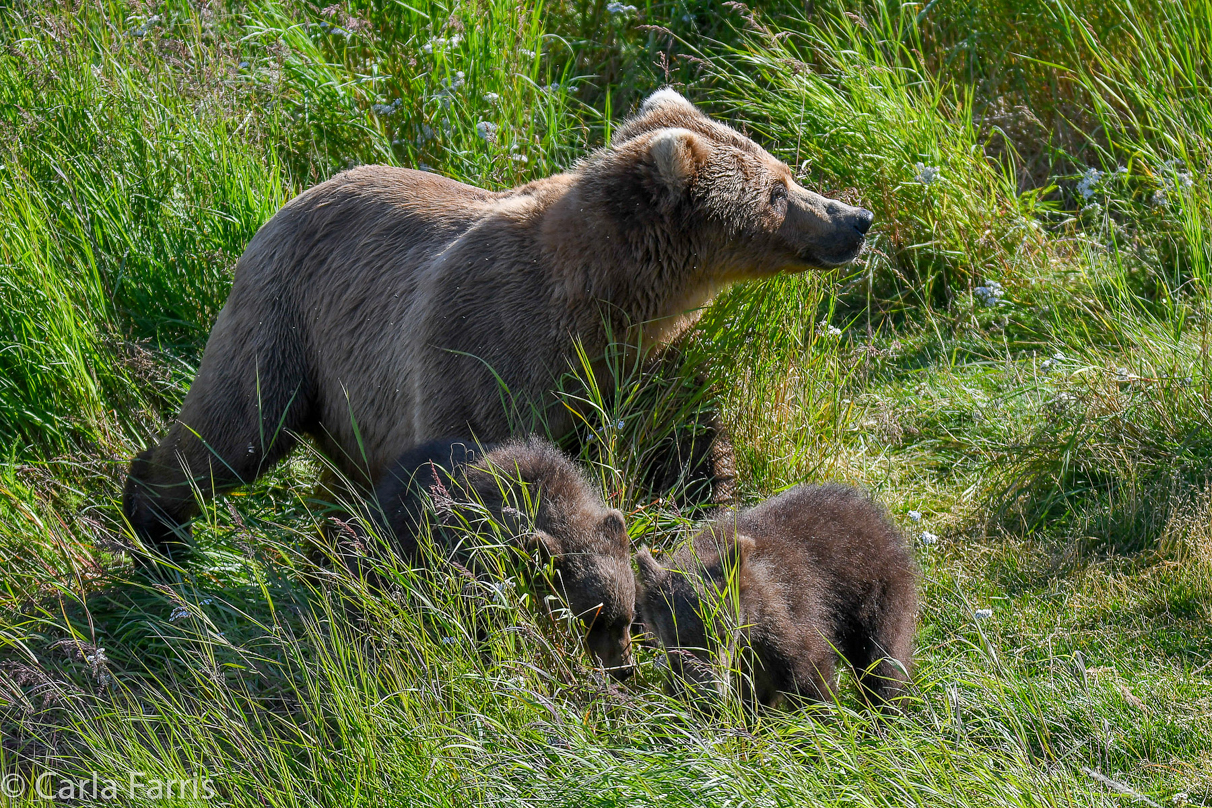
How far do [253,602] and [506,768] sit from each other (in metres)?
1.43

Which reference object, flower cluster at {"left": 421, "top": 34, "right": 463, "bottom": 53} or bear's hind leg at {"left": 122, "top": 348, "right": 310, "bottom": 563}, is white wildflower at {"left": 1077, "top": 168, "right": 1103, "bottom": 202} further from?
bear's hind leg at {"left": 122, "top": 348, "right": 310, "bottom": 563}

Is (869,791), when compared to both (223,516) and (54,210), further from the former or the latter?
(54,210)

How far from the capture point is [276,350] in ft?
18.9

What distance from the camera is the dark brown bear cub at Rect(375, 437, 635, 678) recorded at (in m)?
4.12

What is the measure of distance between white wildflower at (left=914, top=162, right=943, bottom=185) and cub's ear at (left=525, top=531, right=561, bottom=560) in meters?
3.74

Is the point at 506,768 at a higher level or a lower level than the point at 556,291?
lower

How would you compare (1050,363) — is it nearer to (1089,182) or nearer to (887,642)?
(1089,182)

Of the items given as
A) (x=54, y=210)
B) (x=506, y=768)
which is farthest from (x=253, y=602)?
(x=54, y=210)

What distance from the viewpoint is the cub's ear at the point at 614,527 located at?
4.24m

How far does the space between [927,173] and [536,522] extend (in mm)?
3713

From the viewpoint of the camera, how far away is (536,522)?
425cm

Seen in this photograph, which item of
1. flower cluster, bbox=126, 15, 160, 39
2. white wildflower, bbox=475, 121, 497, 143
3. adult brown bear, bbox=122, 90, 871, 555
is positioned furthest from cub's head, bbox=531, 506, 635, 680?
flower cluster, bbox=126, 15, 160, 39

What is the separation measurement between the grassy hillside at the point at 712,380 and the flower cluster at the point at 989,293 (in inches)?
1.8

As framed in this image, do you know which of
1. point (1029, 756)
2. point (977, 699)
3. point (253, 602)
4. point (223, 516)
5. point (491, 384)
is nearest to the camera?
point (1029, 756)
